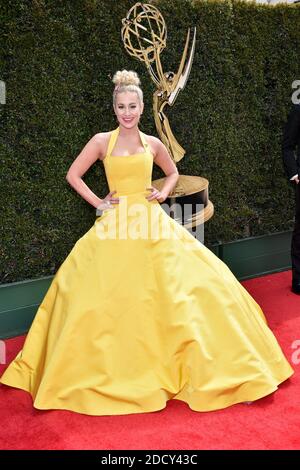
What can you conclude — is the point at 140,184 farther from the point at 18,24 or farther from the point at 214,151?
the point at 214,151

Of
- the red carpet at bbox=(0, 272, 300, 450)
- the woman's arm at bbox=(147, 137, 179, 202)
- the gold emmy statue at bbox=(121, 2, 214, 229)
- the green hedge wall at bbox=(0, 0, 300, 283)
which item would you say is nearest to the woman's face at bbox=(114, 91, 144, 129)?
the woman's arm at bbox=(147, 137, 179, 202)

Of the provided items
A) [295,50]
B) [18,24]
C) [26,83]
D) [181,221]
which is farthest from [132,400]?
[295,50]

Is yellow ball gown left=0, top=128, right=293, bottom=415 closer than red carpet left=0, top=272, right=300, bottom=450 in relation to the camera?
No

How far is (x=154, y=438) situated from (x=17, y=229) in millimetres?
2045

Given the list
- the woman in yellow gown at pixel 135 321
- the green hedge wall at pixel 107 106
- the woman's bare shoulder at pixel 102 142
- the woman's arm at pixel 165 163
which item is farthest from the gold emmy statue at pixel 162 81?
the woman's bare shoulder at pixel 102 142

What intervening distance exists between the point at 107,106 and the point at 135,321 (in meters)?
2.02

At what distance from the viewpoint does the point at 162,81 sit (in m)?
4.07

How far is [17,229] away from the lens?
3969mm

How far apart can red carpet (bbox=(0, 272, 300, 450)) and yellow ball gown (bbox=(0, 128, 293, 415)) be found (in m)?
0.06

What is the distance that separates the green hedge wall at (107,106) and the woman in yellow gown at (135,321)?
3.23 feet

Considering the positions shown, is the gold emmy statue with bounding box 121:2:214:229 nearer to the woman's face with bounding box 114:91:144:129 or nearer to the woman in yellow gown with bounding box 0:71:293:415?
the woman in yellow gown with bounding box 0:71:293:415

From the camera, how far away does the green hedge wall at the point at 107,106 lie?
383 centimetres

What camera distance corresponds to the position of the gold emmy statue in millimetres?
3844

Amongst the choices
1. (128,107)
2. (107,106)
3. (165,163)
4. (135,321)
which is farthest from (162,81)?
(135,321)
